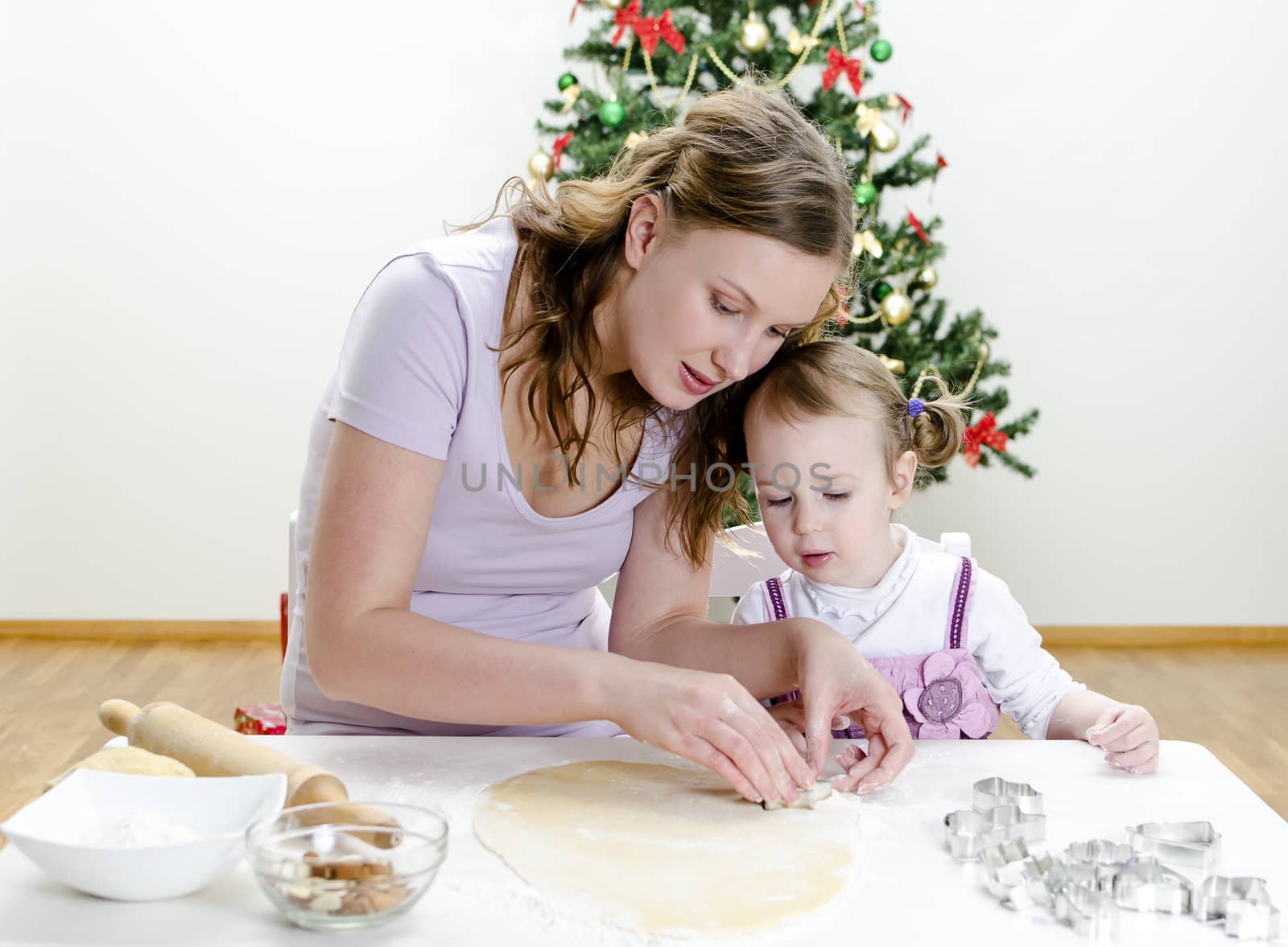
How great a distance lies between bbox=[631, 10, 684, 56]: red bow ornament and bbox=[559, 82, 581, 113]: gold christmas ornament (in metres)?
0.23

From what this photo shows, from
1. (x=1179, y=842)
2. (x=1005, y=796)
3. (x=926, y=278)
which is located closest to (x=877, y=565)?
(x=1005, y=796)

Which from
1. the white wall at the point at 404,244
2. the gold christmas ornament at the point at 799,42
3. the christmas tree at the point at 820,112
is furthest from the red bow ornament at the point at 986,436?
the gold christmas ornament at the point at 799,42

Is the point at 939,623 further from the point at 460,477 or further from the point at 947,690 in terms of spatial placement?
the point at 460,477

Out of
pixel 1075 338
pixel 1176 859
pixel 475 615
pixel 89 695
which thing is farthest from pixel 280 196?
pixel 1176 859

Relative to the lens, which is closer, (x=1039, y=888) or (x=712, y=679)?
(x=1039, y=888)

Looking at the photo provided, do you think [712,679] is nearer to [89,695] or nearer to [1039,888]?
[1039,888]

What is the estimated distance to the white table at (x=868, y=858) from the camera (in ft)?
2.81

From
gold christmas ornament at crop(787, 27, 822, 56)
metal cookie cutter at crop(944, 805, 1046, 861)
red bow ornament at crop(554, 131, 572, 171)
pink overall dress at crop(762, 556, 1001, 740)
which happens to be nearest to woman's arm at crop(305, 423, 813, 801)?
metal cookie cutter at crop(944, 805, 1046, 861)

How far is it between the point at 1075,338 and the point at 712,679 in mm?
3410

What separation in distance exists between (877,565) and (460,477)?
57 centimetres

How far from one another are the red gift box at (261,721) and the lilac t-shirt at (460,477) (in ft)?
2.61

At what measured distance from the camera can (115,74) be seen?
4027 mm

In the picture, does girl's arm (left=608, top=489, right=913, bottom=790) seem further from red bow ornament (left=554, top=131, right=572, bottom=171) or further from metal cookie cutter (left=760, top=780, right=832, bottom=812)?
red bow ornament (left=554, top=131, right=572, bottom=171)

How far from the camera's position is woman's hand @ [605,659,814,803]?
3.54 ft
